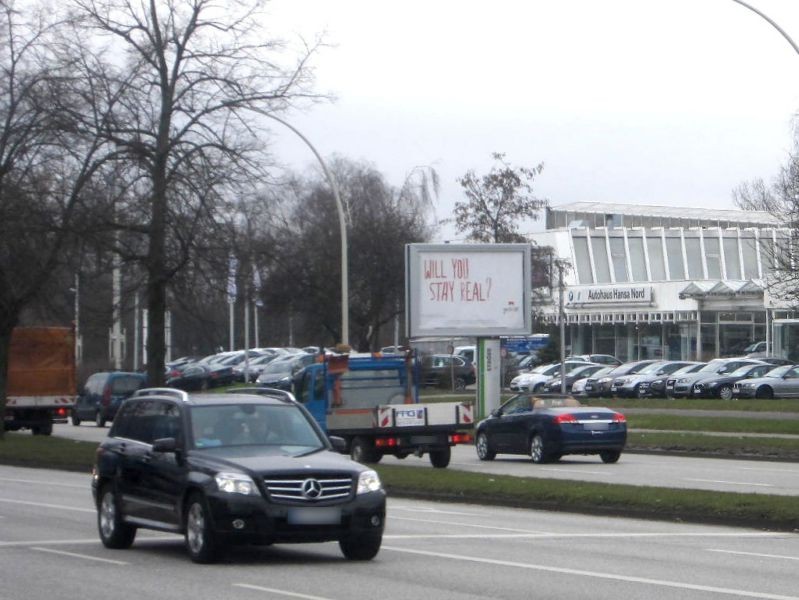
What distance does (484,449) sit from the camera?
31578mm

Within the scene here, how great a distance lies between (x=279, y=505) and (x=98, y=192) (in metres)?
19.3

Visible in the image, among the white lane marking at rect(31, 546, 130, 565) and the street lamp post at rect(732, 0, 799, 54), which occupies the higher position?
the street lamp post at rect(732, 0, 799, 54)

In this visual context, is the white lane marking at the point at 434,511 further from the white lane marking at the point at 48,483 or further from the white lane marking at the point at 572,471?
the white lane marking at the point at 48,483

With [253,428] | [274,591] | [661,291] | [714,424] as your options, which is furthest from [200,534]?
[661,291]

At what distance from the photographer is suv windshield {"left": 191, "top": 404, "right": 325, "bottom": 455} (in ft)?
44.9

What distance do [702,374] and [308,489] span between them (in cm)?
4481

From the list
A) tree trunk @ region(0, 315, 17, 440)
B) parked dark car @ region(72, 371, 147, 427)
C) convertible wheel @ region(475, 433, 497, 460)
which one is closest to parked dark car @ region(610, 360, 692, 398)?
parked dark car @ region(72, 371, 147, 427)

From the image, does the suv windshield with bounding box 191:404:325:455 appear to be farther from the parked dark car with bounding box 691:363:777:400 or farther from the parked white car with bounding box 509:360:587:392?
the parked white car with bounding box 509:360:587:392

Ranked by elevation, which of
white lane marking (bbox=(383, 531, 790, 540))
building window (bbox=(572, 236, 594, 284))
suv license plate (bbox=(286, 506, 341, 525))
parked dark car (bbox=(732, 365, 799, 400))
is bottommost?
white lane marking (bbox=(383, 531, 790, 540))

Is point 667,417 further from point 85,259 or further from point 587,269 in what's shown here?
point 587,269

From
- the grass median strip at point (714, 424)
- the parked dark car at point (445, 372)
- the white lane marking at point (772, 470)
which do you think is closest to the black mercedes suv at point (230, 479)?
the white lane marking at point (772, 470)

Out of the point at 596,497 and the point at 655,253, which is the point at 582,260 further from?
the point at 596,497

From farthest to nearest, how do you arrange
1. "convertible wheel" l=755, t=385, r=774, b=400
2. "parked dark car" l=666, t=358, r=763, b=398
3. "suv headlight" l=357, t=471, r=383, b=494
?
1. "parked dark car" l=666, t=358, r=763, b=398
2. "convertible wheel" l=755, t=385, r=774, b=400
3. "suv headlight" l=357, t=471, r=383, b=494

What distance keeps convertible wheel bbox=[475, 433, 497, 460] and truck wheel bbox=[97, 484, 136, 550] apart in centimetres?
1706
